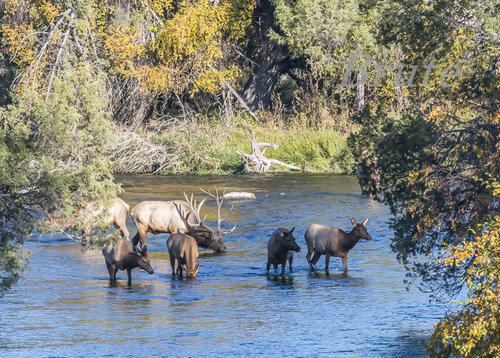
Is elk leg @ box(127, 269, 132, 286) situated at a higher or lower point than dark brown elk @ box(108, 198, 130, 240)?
lower

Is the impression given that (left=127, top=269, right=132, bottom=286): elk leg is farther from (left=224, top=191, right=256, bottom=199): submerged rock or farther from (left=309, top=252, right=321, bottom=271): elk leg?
(left=224, top=191, right=256, bottom=199): submerged rock

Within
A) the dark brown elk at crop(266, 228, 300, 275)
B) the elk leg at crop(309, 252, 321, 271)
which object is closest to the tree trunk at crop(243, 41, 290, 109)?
the elk leg at crop(309, 252, 321, 271)

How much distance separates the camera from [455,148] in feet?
41.3

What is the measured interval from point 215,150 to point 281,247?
60.4ft

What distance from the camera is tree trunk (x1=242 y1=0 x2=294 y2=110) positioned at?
4081cm

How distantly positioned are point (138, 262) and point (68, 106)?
526cm

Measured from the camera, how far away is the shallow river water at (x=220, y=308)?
48.4 feet

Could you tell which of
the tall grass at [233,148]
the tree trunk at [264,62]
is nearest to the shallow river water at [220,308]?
the tall grass at [233,148]

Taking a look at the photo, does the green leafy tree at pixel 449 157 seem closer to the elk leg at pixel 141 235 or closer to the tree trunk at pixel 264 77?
the elk leg at pixel 141 235

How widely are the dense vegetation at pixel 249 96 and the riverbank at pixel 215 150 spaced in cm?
7

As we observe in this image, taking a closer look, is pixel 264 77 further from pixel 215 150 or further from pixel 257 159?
pixel 257 159

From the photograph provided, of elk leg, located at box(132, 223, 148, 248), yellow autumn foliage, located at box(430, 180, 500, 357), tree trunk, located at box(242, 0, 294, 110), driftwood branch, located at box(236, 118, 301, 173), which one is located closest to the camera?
yellow autumn foliage, located at box(430, 180, 500, 357)

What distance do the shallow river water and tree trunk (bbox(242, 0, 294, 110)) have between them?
17.3 meters

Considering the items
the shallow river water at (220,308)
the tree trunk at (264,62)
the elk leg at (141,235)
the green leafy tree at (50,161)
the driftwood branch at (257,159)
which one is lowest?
the shallow river water at (220,308)
